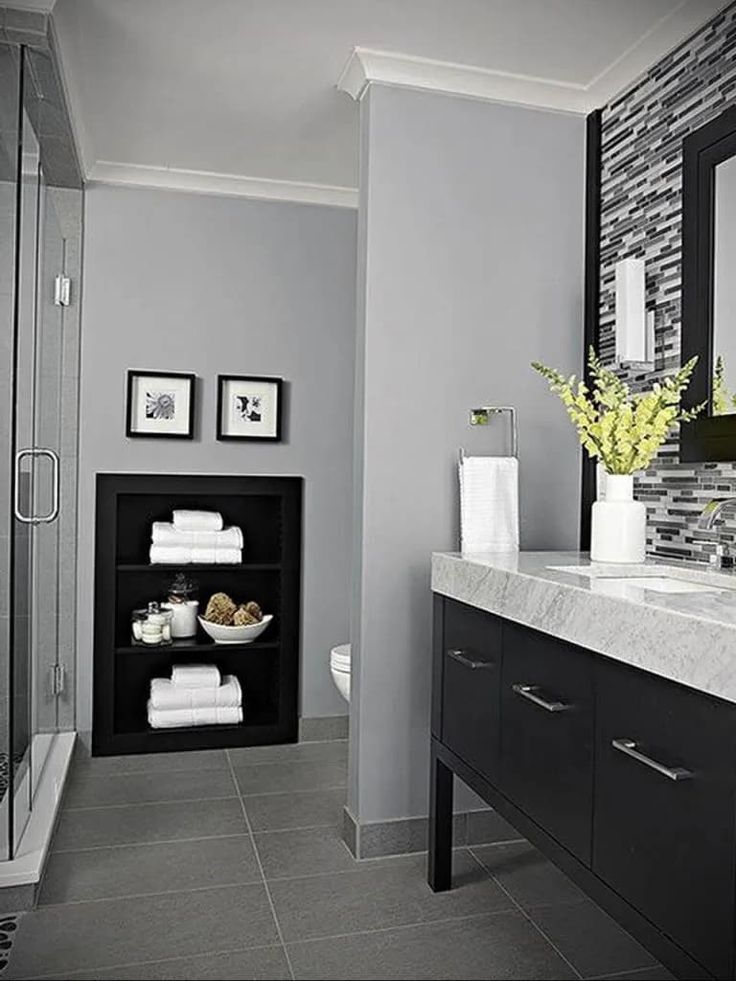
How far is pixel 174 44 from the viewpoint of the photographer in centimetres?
272

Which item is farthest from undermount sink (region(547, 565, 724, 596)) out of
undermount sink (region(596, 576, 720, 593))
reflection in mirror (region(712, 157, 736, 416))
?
reflection in mirror (region(712, 157, 736, 416))

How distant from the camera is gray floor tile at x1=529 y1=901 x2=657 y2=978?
215 cm

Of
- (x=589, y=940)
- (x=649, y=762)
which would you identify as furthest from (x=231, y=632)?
(x=649, y=762)

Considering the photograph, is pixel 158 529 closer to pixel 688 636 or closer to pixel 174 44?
pixel 174 44

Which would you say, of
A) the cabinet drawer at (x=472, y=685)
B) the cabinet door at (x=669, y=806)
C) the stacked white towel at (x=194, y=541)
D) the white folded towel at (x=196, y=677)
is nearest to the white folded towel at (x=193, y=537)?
the stacked white towel at (x=194, y=541)

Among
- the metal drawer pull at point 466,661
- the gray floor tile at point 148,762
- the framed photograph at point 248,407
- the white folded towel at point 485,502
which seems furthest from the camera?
the framed photograph at point 248,407

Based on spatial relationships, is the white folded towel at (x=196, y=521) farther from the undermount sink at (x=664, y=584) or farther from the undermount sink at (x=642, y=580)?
the undermount sink at (x=664, y=584)

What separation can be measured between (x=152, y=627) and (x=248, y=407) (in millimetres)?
991

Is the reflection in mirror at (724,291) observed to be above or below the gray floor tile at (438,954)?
above

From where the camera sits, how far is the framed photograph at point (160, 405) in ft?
12.5

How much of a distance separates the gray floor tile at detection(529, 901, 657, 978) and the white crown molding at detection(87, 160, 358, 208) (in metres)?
2.91

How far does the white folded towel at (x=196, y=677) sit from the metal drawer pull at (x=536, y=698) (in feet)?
6.60

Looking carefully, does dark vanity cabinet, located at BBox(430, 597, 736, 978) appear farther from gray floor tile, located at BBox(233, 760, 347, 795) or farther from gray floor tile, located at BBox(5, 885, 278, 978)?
gray floor tile, located at BBox(233, 760, 347, 795)

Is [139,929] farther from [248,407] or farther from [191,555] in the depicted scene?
[248,407]
